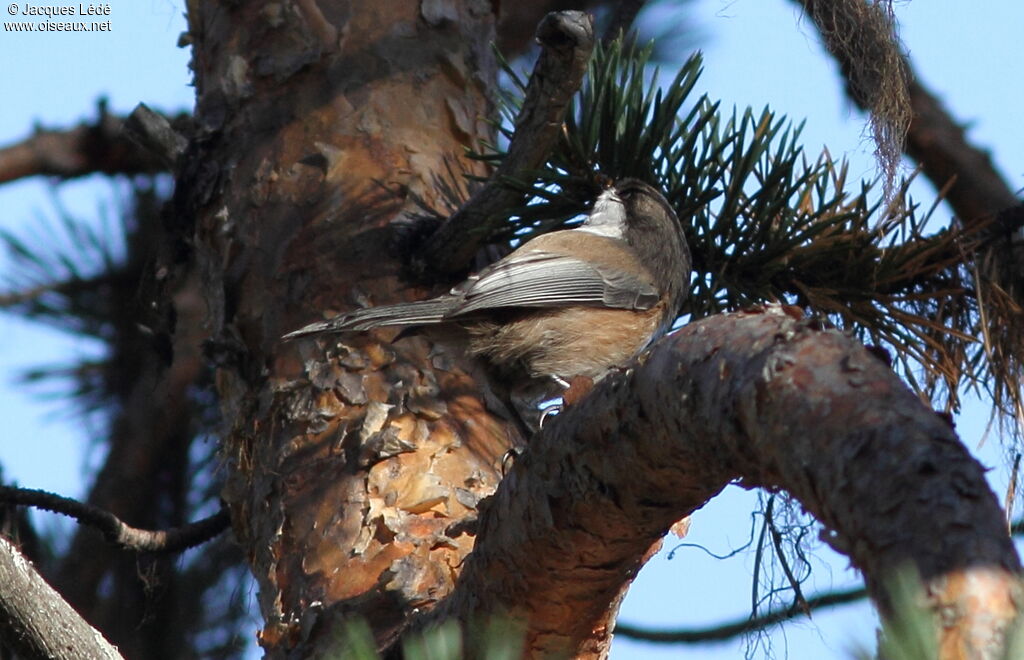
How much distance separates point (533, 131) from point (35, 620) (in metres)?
0.99

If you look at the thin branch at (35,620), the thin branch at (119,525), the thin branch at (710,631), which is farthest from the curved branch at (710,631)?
the thin branch at (35,620)

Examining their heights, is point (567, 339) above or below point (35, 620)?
above

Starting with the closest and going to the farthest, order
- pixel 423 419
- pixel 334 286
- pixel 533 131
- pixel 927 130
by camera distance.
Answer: pixel 533 131 < pixel 423 419 < pixel 334 286 < pixel 927 130

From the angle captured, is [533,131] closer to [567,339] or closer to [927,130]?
[567,339]

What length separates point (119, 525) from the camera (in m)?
1.98

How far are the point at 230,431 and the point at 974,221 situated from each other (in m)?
1.39

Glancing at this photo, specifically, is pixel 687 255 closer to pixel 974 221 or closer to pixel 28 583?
pixel 974 221

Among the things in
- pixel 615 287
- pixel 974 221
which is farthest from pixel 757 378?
pixel 615 287

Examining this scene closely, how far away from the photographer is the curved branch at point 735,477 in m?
0.79

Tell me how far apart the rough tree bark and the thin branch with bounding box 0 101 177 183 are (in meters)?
0.55

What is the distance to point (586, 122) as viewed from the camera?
89.5 inches

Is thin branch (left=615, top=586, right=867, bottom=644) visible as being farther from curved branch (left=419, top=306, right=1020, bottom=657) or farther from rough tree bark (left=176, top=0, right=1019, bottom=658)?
curved branch (left=419, top=306, right=1020, bottom=657)

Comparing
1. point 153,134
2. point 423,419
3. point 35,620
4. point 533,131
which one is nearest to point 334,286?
point 423,419

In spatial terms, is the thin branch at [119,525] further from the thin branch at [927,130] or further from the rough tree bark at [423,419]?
the thin branch at [927,130]
